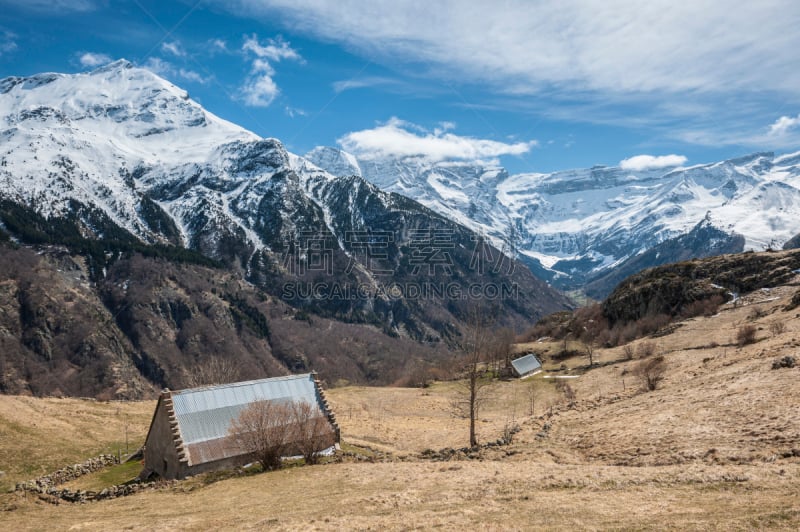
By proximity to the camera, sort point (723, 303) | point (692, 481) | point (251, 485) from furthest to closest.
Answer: point (723, 303), point (251, 485), point (692, 481)

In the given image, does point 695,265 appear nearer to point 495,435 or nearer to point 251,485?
point 495,435

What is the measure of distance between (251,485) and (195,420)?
10443 millimetres

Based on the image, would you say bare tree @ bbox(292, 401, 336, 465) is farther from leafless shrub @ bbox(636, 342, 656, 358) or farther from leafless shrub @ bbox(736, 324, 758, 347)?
leafless shrub @ bbox(636, 342, 656, 358)

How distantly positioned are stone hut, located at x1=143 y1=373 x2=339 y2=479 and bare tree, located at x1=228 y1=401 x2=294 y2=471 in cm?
237

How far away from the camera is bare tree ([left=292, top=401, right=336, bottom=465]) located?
1513 inches

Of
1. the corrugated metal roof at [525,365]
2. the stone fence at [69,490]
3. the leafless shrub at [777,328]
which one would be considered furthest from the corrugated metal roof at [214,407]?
the corrugated metal roof at [525,365]

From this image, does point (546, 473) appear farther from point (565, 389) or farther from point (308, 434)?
point (565, 389)

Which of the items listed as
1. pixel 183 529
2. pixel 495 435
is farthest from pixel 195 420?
pixel 495 435

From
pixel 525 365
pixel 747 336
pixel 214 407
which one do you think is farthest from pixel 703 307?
pixel 214 407

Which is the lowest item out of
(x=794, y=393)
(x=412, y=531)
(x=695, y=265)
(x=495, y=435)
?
(x=495, y=435)

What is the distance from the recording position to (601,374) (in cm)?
7050

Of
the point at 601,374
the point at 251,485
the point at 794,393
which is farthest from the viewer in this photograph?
the point at 601,374

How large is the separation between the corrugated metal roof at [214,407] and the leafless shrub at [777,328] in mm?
49037

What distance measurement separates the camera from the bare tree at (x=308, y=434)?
126ft
